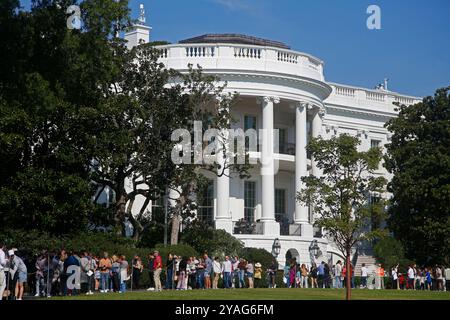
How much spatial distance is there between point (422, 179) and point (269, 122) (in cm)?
920

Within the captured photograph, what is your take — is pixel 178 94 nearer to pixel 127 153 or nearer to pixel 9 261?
pixel 127 153

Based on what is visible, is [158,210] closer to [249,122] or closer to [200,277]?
[249,122]

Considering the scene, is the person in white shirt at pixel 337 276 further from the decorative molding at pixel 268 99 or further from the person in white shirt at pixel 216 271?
the decorative molding at pixel 268 99

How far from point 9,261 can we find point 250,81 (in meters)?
26.1

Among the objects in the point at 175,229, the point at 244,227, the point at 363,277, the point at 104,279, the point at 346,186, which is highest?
the point at 346,186

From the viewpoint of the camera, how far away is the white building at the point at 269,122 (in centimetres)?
5094

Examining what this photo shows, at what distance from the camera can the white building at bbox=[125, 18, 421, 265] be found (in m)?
50.9

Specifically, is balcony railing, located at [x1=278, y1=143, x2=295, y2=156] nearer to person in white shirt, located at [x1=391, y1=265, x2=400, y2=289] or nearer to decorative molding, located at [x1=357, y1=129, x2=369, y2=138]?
decorative molding, located at [x1=357, y1=129, x2=369, y2=138]

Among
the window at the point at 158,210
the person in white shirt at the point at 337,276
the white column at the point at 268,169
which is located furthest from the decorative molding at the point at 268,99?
the person in white shirt at the point at 337,276

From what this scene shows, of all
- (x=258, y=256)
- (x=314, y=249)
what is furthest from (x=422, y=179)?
(x=258, y=256)

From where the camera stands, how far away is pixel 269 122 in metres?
51.5

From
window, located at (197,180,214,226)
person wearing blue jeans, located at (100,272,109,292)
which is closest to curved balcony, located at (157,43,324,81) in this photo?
window, located at (197,180,214,226)

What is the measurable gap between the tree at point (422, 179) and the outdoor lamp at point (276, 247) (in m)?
7.51

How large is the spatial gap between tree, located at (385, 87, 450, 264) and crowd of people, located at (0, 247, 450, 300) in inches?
119
